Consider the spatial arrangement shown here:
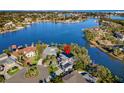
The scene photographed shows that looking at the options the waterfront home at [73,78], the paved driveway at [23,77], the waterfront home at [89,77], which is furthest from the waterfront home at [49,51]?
the waterfront home at [89,77]

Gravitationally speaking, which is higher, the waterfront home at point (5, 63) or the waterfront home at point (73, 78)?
the waterfront home at point (5, 63)

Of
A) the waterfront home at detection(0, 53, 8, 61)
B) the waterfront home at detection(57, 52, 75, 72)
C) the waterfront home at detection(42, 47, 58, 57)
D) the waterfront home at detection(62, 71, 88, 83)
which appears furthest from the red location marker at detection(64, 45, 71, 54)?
the waterfront home at detection(0, 53, 8, 61)

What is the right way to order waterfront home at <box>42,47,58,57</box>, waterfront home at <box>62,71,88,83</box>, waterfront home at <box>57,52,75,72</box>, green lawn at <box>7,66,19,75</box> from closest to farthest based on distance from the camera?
1. waterfront home at <box>62,71,88,83</box>
2. green lawn at <box>7,66,19,75</box>
3. waterfront home at <box>57,52,75,72</box>
4. waterfront home at <box>42,47,58,57</box>

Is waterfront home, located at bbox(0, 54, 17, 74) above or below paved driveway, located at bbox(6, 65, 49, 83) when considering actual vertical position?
above

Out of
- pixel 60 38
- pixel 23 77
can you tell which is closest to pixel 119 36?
pixel 60 38

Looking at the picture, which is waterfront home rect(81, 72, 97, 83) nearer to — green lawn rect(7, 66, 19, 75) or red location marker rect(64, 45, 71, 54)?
red location marker rect(64, 45, 71, 54)

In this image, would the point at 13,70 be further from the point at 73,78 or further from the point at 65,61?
the point at 73,78

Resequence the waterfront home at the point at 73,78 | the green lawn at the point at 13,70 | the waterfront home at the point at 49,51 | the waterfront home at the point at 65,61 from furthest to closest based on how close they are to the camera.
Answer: the waterfront home at the point at 49,51, the waterfront home at the point at 65,61, the green lawn at the point at 13,70, the waterfront home at the point at 73,78

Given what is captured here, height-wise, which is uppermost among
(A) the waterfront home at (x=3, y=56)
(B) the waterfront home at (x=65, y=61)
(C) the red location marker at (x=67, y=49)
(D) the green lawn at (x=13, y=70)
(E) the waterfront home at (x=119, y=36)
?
(E) the waterfront home at (x=119, y=36)

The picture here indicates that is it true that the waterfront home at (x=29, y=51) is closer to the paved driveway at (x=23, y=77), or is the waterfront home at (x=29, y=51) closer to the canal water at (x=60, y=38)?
the canal water at (x=60, y=38)
